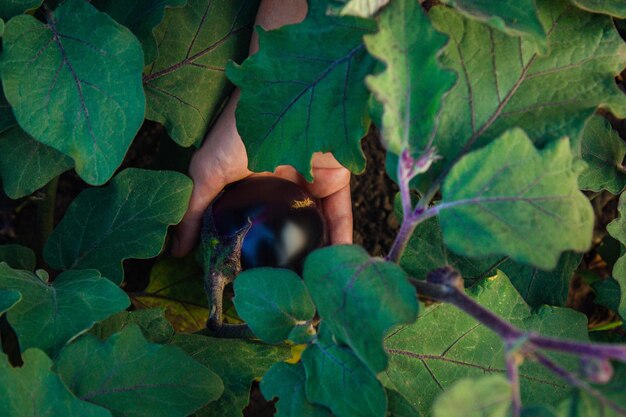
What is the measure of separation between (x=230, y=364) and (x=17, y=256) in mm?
363

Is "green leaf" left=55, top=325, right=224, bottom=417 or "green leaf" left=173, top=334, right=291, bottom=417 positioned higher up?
"green leaf" left=55, top=325, right=224, bottom=417

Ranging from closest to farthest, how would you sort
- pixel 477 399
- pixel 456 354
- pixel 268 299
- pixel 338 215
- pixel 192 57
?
pixel 477 399 < pixel 268 299 < pixel 456 354 < pixel 192 57 < pixel 338 215

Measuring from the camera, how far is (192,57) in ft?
3.28

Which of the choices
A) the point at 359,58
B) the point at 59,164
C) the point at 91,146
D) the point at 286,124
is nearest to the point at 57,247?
the point at 59,164

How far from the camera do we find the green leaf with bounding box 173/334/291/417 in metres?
0.91

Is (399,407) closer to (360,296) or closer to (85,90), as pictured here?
(360,296)

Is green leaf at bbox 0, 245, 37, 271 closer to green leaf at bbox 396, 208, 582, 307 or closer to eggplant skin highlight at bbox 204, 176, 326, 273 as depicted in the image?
eggplant skin highlight at bbox 204, 176, 326, 273

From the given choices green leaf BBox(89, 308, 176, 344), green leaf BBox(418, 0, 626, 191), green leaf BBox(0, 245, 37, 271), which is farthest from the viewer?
green leaf BBox(0, 245, 37, 271)

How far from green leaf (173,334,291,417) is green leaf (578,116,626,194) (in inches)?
19.1

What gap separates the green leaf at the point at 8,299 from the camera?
2.43ft

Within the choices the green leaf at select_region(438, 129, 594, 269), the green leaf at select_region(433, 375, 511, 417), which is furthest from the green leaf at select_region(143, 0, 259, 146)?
the green leaf at select_region(433, 375, 511, 417)

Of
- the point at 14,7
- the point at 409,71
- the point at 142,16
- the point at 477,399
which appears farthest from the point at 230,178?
the point at 477,399

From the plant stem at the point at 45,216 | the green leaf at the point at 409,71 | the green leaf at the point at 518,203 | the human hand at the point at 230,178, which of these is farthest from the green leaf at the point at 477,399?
the plant stem at the point at 45,216

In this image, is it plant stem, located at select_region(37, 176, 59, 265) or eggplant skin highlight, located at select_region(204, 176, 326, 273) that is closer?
eggplant skin highlight, located at select_region(204, 176, 326, 273)
